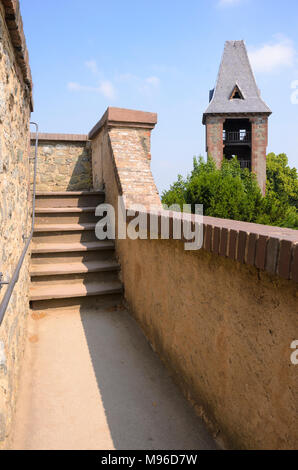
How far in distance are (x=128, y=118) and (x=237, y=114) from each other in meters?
27.7

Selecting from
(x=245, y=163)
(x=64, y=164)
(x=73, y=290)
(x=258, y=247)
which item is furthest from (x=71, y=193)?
(x=245, y=163)

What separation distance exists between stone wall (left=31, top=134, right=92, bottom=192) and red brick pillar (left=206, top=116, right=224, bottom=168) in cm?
2313

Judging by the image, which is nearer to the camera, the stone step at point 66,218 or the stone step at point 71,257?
the stone step at point 71,257

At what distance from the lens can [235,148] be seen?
34562 millimetres

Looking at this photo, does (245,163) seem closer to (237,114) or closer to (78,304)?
(237,114)

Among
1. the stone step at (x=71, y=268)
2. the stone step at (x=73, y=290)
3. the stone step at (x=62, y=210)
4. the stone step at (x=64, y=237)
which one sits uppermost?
the stone step at (x=62, y=210)

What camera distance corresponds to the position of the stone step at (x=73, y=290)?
4.20 m

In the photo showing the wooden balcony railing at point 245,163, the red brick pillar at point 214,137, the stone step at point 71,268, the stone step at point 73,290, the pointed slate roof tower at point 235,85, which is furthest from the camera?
the wooden balcony railing at point 245,163

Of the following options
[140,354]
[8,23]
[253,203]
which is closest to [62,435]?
[140,354]

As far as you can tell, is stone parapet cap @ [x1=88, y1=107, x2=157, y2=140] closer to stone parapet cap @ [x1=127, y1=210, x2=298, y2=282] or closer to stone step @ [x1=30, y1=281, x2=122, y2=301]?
stone step @ [x1=30, y1=281, x2=122, y2=301]

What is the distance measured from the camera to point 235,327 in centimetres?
193

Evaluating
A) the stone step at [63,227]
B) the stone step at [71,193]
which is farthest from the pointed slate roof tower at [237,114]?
the stone step at [63,227]

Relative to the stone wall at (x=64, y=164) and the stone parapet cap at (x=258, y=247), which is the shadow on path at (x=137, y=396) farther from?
the stone wall at (x=64, y=164)

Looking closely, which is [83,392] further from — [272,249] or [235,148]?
[235,148]
